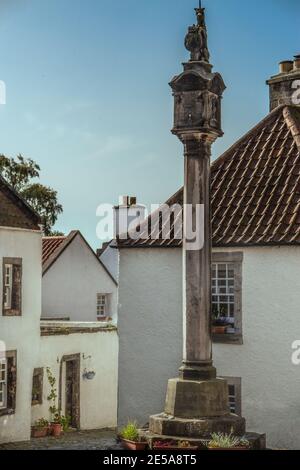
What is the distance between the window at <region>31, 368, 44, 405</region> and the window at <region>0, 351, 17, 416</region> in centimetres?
120

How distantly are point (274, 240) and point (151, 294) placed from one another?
3.45m

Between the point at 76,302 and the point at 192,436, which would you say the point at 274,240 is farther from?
the point at 76,302

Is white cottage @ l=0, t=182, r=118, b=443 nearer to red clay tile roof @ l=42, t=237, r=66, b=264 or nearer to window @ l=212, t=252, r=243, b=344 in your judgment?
red clay tile roof @ l=42, t=237, r=66, b=264

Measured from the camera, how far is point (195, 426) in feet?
44.3

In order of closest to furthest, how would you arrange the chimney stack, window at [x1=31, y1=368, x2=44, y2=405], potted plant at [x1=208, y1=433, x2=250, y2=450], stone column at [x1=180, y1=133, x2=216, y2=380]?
1. potted plant at [x1=208, y1=433, x2=250, y2=450]
2. stone column at [x1=180, y1=133, x2=216, y2=380]
3. the chimney stack
4. window at [x1=31, y1=368, x2=44, y2=405]

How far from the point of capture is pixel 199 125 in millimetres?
14219

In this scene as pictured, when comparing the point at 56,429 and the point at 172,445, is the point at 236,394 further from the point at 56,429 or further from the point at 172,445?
the point at 56,429

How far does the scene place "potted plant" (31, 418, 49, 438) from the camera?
24281mm

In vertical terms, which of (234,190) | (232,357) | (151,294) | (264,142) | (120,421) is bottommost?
(120,421)

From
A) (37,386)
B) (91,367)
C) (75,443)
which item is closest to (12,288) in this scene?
(37,386)

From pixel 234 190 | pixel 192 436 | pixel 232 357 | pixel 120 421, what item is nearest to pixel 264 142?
pixel 234 190

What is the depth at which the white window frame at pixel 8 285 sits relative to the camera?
23.6 m

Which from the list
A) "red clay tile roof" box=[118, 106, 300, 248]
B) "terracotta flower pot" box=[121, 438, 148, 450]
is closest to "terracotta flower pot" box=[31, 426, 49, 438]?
"red clay tile roof" box=[118, 106, 300, 248]

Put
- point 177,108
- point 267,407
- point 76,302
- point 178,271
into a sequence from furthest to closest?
1. point 76,302
2. point 178,271
3. point 267,407
4. point 177,108
